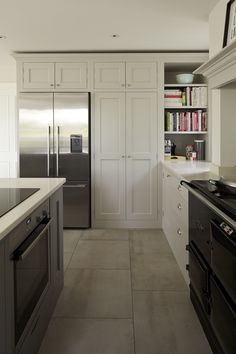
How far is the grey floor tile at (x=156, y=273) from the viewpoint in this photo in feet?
9.07

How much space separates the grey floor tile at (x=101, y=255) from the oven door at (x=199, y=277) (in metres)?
0.99

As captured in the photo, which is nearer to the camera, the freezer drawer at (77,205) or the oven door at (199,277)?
the oven door at (199,277)

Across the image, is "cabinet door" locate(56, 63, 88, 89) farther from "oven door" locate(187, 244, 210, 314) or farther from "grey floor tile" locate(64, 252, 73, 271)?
"oven door" locate(187, 244, 210, 314)

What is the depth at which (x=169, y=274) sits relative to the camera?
9.86 feet

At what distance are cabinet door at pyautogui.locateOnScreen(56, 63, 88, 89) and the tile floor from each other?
2075 millimetres

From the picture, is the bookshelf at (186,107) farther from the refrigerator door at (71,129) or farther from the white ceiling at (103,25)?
the refrigerator door at (71,129)

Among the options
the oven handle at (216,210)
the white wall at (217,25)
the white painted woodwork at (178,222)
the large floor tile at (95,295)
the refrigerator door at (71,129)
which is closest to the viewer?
the oven handle at (216,210)

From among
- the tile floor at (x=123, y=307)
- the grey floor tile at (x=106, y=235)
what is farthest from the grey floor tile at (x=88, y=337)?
the grey floor tile at (x=106, y=235)

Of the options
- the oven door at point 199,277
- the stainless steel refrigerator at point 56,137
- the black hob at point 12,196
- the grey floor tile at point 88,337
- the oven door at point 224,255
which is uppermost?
the stainless steel refrigerator at point 56,137

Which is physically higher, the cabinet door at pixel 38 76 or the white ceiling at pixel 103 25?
the white ceiling at pixel 103 25

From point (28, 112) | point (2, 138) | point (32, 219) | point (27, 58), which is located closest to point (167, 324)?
point (32, 219)

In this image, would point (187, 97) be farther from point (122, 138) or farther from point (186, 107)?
point (122, 138)

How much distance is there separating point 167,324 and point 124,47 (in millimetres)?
3279

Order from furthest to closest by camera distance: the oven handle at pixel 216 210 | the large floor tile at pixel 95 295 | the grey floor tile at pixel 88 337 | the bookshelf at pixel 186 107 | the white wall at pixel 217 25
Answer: the bookshelf at pixel 186 107 → the white wall at pixel 217 25 → the large floor tile at pixel 95 295 → the grey floor tile at pixel 88 337 → the oven handle at pixel 216 210
